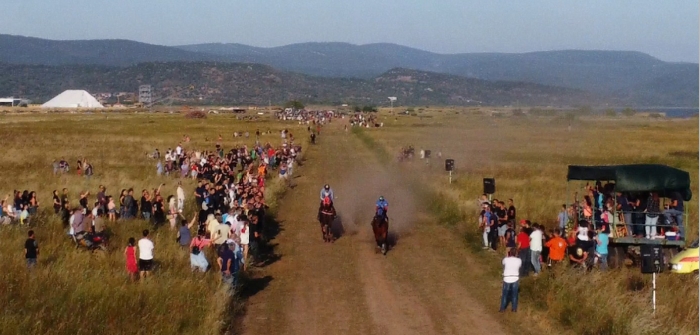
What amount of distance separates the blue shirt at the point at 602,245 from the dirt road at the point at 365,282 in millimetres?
2576

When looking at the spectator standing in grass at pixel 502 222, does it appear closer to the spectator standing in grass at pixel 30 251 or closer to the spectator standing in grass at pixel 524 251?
the spectator standing in grass at pixel 524 251

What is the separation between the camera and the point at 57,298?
37.4 ft

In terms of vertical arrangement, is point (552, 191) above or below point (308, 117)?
above

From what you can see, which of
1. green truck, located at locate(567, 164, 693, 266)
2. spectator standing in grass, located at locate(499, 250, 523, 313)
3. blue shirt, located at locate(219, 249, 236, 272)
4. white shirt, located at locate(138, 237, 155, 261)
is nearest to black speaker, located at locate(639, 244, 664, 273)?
spectator standing in grass, located at locate(499, 250, 523, 313)

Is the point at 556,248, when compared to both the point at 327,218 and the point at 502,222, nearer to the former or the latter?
the point at 502,222

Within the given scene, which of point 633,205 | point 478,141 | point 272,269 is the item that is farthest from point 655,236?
point 478,141

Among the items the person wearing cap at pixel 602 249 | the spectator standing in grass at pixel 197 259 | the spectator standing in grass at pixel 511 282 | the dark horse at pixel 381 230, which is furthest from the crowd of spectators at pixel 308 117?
the spectator standing in grass at pixel 511 282

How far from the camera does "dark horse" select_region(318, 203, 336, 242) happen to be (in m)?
20.1

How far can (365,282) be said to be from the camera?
16.0 meters

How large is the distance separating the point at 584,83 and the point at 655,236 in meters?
32.8

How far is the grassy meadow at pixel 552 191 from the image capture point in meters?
12.9

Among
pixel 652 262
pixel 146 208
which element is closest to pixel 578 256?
pixel 652 262

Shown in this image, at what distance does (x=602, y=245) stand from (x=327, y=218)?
22.9 ft

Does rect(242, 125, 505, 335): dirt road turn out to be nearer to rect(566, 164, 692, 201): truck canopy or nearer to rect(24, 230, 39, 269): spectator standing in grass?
rect(566, 164, 692, 201): truck canopy
